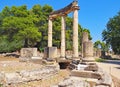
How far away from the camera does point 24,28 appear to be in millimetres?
37000

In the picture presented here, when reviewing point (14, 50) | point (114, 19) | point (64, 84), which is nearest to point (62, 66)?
point (64, 84)

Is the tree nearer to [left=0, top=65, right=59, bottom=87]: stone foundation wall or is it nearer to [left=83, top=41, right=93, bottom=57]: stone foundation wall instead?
[left=83, top=41, right=93, bottom=57]: stone foundation wall

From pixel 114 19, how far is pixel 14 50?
2206 cm

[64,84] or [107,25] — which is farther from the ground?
[107,25]

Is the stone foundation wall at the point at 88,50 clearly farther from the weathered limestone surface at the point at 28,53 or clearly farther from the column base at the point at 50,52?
the weathered limestone surface at the point at 28,53

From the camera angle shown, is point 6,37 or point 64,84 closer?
point 64,84

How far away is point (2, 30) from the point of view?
134ft

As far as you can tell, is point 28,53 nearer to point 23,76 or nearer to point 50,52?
point 50,52

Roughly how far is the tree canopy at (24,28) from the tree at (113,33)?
8565 millimetres

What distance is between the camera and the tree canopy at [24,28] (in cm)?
3678

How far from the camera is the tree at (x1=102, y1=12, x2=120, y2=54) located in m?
45.2

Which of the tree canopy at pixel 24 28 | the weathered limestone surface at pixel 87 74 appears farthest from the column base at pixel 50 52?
the tree canopy at pixel 24 28

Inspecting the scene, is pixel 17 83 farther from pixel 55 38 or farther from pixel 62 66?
pixel 55 38

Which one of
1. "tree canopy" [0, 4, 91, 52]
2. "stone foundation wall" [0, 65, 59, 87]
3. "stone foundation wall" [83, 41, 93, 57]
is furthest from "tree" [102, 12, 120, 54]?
"stone foundation wall" [0, 65, 59, 87]
